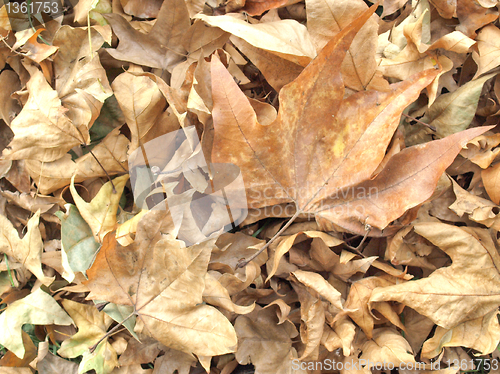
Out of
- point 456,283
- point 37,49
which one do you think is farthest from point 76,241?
point 456,283

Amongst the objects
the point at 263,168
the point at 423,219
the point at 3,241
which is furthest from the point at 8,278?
the point at 423,219

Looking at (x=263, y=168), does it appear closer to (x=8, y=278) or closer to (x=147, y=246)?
(x=147, y=246)

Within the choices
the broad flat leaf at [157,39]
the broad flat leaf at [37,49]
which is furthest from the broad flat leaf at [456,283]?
the broad flat leaf at [37,49]

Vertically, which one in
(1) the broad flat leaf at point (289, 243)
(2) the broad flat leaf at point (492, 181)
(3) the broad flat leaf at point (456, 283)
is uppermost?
(2) the broad flat leaf at point (492, 181)

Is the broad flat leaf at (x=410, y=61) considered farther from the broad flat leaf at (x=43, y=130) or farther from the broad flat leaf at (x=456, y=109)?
the broad flat leaf at (x=43, y=130)

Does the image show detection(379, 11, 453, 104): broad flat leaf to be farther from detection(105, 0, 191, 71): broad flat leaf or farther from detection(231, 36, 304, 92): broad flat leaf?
detection(105, 0, 191, 71): broad flat leaf

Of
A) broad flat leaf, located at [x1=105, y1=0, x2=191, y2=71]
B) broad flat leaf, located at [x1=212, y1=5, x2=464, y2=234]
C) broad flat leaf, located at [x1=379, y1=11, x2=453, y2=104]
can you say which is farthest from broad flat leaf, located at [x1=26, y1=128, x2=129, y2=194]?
broad flat leaf, located at [x1=379, y1=11, x2=453, y2=104]
